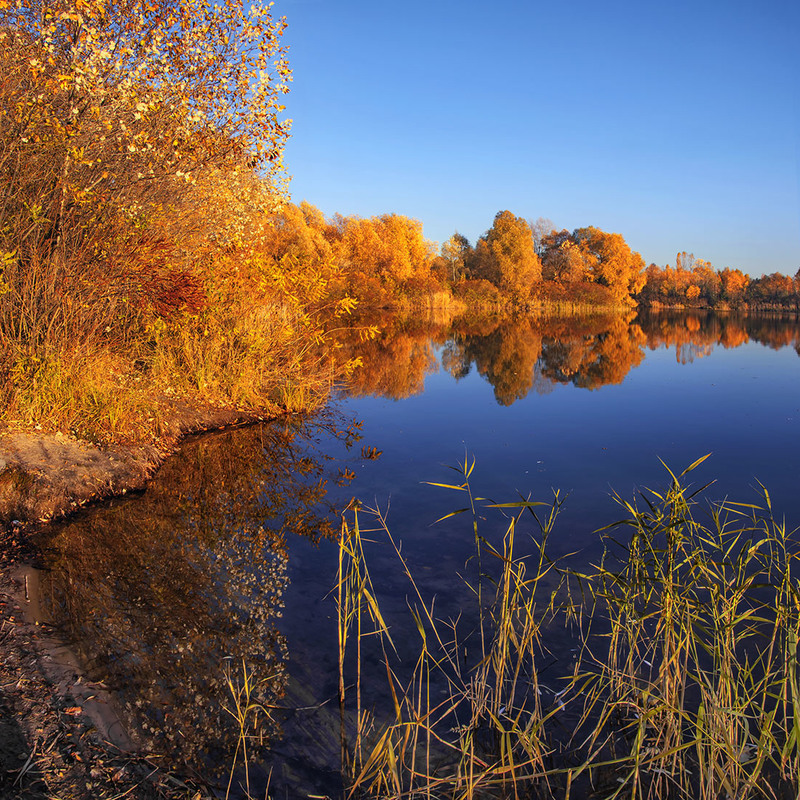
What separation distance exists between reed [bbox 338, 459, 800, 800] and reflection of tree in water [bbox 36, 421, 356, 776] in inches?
28.5

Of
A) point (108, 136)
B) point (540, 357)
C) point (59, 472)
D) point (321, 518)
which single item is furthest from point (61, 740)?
point (540, 357)

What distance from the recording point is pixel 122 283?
798 centimetres

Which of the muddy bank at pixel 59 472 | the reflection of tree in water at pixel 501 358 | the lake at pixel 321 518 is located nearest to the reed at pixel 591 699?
the lake at pixel 321 518

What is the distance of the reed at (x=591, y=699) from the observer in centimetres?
257

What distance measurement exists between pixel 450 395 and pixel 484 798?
38.9 ft

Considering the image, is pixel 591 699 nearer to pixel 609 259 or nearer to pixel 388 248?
pixel 388 248

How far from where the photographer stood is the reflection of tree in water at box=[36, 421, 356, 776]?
3.22m

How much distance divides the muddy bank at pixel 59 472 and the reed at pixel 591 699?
3419 millimetres

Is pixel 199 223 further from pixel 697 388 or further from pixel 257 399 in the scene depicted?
pixel 697 388

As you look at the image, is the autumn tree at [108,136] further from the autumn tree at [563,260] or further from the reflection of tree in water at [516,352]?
the autumn tree at [563,260]

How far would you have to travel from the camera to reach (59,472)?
6172mm

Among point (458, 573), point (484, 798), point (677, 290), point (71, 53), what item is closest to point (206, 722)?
point (484, 798)

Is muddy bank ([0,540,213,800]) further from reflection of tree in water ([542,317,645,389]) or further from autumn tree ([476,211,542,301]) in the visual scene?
autumn tree ([476,211,542,301])

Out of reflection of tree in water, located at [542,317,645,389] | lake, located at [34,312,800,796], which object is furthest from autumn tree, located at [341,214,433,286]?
lake, located at [34,312,800,796]
